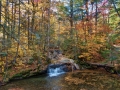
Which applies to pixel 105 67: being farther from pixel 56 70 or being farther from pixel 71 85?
pixel 71 85

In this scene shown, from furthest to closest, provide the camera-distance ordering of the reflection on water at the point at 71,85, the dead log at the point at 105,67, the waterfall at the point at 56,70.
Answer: the waterfall at the point at 56,70
the dead log at the point at 105,67
the reflection on water at the point at 71,85

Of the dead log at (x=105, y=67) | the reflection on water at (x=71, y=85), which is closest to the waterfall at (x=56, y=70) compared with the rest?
the dead log at (x=105, y=67)

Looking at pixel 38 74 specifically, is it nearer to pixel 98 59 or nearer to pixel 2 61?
pixel 2 61

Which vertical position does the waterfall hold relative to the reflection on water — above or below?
above

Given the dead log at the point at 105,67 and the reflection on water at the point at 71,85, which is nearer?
the reflection on water at the point at 71,85

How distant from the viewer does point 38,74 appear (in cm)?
1582

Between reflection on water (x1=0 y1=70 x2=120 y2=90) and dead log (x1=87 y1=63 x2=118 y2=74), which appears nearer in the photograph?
reflection on water (x1=0 y1=70 x2=120 y2=90)

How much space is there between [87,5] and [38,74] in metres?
12.4

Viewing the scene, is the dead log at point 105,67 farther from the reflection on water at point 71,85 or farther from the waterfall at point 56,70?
the waterfall at point 56,70

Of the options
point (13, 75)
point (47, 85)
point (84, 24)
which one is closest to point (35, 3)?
point (84, 24)

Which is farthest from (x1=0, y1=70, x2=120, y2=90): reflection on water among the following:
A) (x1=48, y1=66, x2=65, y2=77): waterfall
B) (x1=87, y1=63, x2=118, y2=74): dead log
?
Answer: (x1=48, y1=66, x2=65, y2=77): waterfall

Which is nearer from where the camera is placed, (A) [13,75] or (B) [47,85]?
(B) [47,85]

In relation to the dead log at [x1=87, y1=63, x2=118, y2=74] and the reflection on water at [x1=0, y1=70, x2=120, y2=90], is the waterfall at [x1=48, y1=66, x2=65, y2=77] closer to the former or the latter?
the dead log at [x1=87, y1=63, x2=118, y2=74]

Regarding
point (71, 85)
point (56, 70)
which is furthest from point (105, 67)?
point (71, 85)
